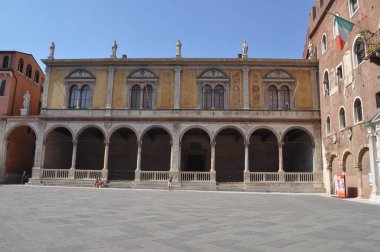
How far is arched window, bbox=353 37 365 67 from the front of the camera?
17302 millimetres

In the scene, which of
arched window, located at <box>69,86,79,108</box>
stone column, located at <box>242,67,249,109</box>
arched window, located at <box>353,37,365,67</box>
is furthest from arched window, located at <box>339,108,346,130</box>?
arched window, located at <box>69,86,79,108</box>

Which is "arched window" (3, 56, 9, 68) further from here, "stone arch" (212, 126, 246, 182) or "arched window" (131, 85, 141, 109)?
"stone arch" (212, 126, 246, 182)

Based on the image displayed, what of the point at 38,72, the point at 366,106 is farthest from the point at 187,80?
the point at 38,72

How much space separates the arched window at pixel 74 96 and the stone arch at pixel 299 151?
18.1 meters

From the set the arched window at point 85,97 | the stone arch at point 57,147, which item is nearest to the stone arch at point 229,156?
the arched window at point 85,97

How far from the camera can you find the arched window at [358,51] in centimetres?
1730

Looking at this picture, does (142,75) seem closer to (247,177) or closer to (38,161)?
(38,161)

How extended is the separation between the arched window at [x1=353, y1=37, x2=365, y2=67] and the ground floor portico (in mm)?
7562

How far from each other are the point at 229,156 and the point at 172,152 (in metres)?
7.09

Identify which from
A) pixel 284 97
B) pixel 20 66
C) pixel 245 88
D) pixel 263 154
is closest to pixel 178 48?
pixel 245 88

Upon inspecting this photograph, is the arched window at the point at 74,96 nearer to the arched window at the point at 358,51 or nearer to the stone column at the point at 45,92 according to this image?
the stone column at the point at 45,92

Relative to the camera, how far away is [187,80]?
2581 centimetres

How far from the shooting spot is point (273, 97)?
25672mm

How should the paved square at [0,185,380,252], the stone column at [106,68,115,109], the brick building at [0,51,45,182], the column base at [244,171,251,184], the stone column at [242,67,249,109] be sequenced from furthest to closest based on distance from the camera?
the brick building at [0,51,45,182] < the stone column at [106,68,115,109] < the stone column at [242,67,249,109] < the column base at [244,171,251,184] < the paved square at [0,185,380,252]
